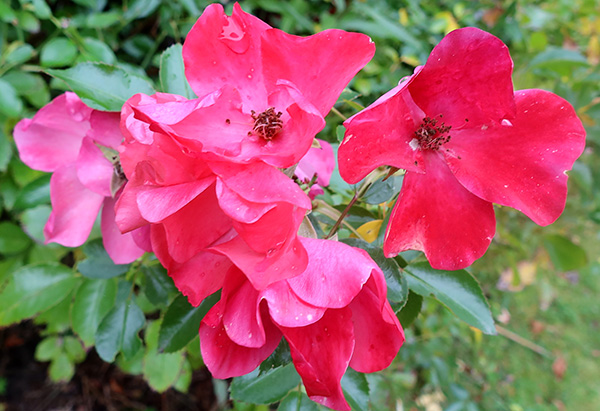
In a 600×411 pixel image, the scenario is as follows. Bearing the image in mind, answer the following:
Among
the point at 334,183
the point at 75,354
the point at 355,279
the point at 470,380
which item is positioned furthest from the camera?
the point at 470,380

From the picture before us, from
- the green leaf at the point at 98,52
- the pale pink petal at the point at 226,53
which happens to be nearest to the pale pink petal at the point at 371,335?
the pale pink petal at the point at 226,53

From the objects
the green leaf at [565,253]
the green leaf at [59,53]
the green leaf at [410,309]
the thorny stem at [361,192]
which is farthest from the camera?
the green leaf at [565,253]

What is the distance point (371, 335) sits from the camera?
42cm

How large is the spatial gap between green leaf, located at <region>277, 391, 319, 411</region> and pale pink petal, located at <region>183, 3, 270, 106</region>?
0.44 metres

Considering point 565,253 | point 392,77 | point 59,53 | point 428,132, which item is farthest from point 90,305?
point 565,253

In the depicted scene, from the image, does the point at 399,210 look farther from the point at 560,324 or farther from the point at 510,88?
the point at 560,324

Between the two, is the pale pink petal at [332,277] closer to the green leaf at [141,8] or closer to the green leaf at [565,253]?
the green leaf at [141,8]

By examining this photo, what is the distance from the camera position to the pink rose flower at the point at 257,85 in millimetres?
383

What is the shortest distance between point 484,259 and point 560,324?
1.56 metres

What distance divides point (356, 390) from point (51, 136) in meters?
0.58

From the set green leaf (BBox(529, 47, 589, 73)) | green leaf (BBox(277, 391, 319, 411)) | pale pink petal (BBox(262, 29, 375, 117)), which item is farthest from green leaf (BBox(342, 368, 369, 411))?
green leaf (BBox(529, 47, 589, 73))

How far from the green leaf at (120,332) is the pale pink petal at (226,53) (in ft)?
1.39

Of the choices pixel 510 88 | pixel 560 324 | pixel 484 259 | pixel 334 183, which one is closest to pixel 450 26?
pixel 484 259

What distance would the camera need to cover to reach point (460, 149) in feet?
1.49
